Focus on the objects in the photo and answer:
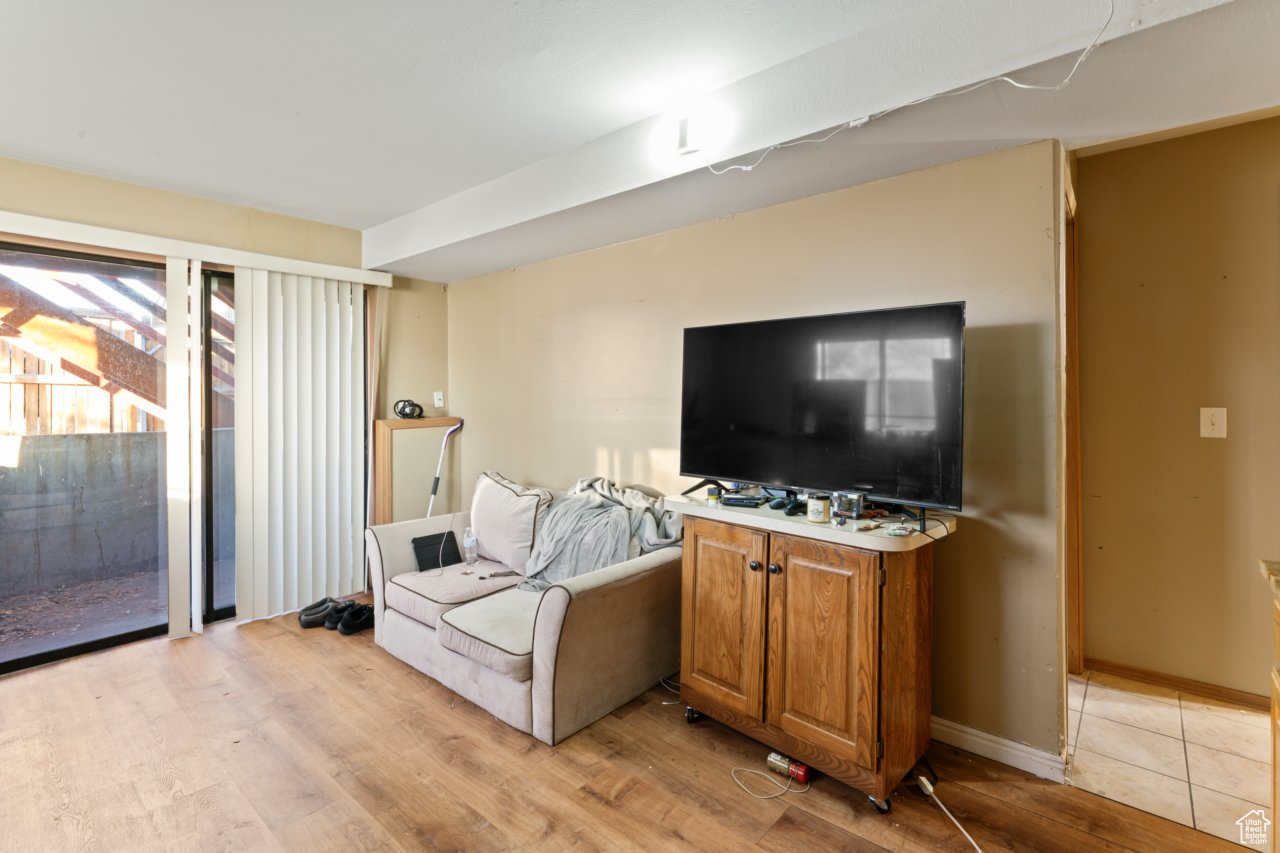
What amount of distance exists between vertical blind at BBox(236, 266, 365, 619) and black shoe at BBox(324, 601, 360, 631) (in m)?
0.43

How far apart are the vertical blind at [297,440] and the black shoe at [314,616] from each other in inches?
12.1

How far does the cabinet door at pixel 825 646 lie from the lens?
1.85 metres

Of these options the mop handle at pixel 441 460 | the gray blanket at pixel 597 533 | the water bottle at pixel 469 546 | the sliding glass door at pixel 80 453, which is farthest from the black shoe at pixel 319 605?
the gray blanket at pixel 597 533

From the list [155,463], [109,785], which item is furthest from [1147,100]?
[155,463]

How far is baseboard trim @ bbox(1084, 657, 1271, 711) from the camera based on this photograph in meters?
2.46

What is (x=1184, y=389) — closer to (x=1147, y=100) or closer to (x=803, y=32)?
(x=1147, y=100)

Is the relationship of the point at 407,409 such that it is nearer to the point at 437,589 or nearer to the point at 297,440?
the point at 297,440

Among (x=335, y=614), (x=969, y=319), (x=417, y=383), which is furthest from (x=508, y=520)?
(x=969, y=319)

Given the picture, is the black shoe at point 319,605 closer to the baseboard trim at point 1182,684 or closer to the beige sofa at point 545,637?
the beige sofa at point 545,637

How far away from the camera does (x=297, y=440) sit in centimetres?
369

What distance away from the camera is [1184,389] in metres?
2.58

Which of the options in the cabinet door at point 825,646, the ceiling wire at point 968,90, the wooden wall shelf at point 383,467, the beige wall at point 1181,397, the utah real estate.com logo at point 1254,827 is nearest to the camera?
the ceiling wire at point 968,90

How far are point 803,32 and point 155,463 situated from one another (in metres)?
3.87

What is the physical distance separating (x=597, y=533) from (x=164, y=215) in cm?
299
